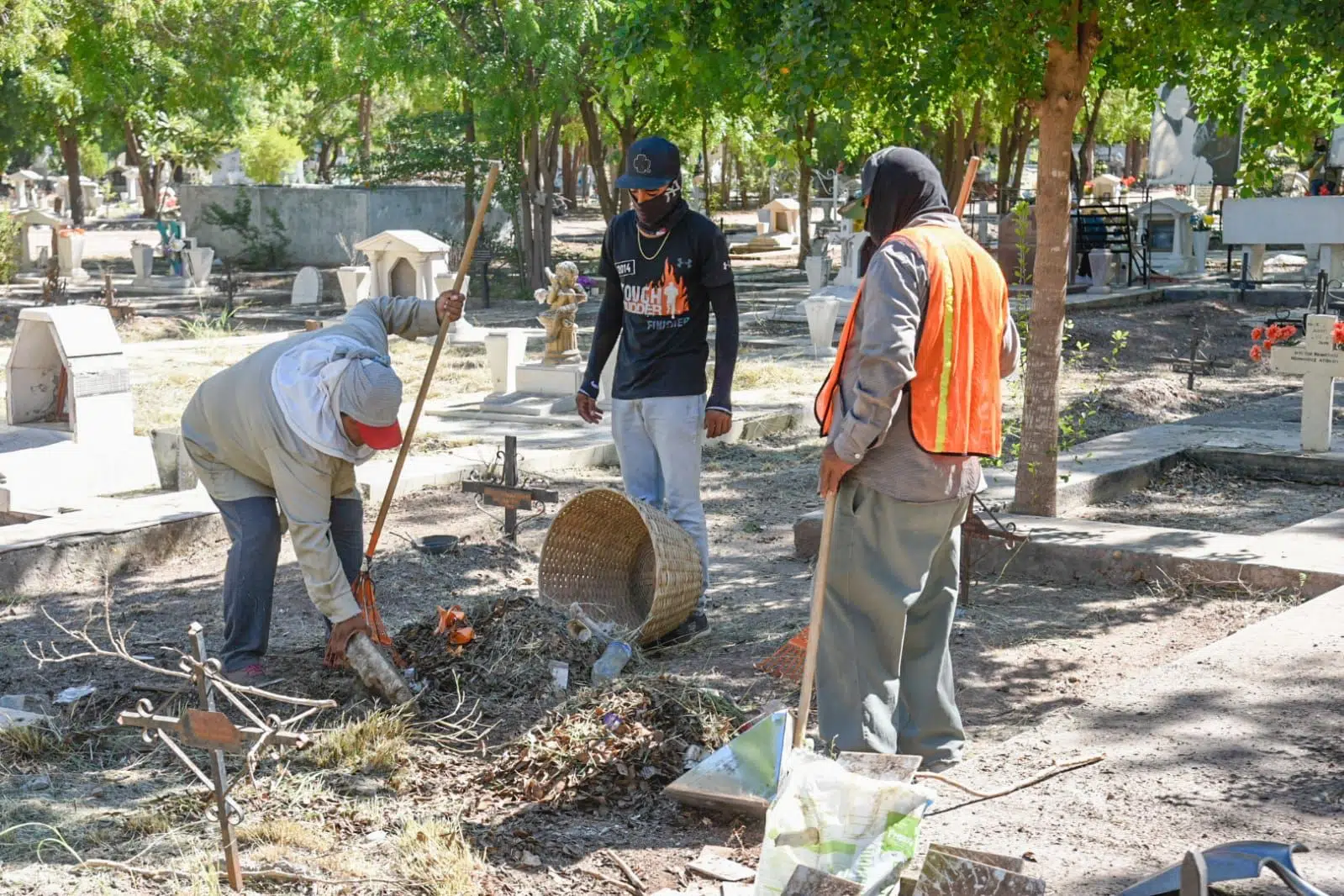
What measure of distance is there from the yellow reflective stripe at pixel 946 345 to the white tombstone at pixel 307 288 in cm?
1825

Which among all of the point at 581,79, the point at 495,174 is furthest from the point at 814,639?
the point at 581,79

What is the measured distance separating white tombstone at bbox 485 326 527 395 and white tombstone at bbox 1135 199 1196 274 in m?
15.4

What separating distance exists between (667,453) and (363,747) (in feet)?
5.64

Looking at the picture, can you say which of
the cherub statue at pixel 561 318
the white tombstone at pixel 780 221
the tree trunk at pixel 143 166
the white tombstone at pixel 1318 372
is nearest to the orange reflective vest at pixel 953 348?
the white tombstone at pixel 1318 372

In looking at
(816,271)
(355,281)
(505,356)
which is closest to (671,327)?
(505,356)

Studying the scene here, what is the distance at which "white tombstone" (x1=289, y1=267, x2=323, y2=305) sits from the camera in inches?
830

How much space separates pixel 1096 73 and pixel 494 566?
600 centimetres

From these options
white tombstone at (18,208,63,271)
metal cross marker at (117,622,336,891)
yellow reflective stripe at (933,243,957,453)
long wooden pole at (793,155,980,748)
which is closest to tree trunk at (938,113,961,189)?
white tombstone at (18,208,63,271)

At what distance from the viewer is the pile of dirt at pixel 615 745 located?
413cm

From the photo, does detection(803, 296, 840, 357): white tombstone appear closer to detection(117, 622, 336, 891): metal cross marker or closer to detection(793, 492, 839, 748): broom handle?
detection(793, 492, 839, 748): broom handle

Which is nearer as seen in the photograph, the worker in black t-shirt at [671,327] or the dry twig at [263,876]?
the dry twig at [263,876]

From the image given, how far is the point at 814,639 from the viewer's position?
3.90 metres

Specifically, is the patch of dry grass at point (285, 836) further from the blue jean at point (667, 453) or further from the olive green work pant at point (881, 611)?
the blue jean at point (667, 453)

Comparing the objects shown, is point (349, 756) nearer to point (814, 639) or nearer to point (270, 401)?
point (270, 401)
